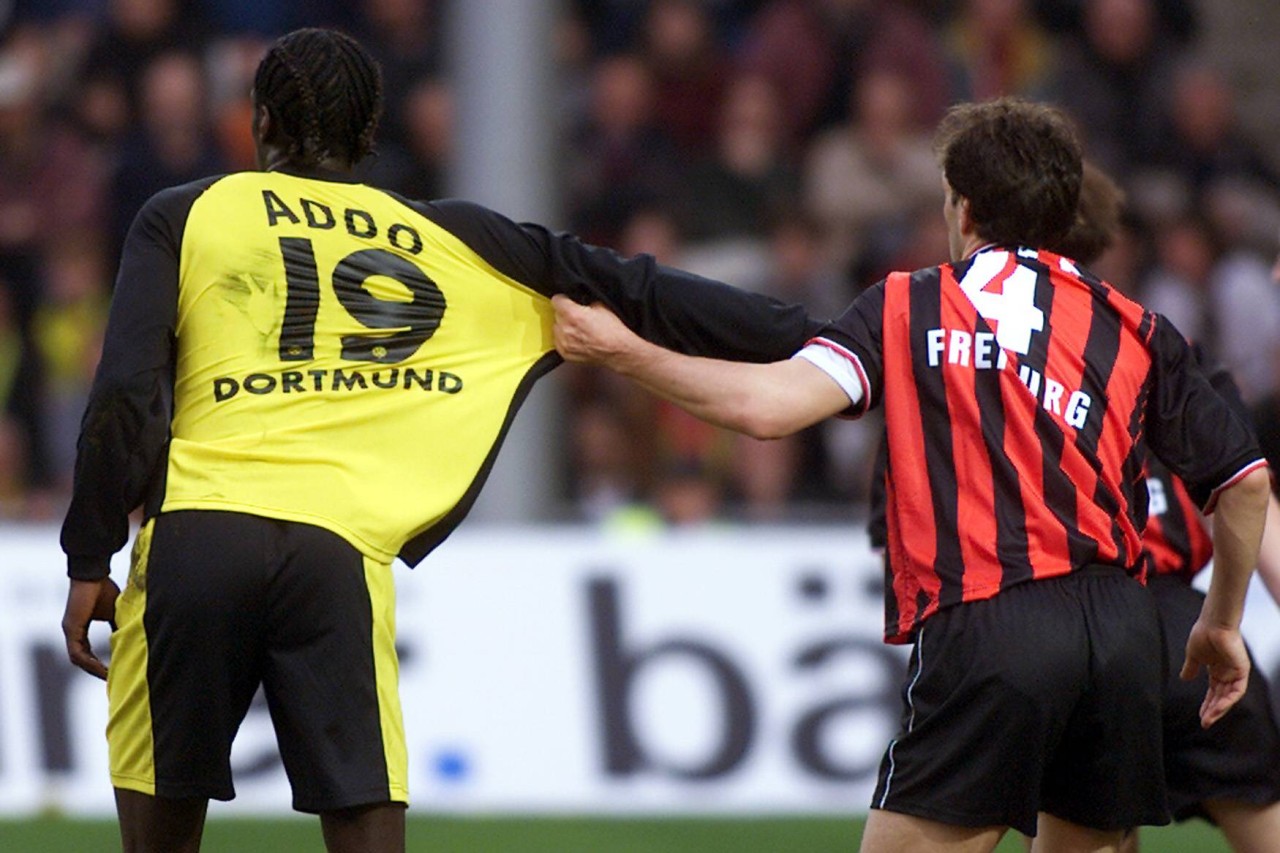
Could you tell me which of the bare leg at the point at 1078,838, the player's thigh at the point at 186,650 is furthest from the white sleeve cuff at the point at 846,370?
the player's thigh at the point at 186,650

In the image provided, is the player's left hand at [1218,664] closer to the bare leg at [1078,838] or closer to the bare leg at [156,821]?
the bare leg at [1078,838]

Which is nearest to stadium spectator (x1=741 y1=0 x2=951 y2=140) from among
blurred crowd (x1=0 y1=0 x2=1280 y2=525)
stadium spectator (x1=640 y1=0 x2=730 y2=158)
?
blurred crowd (x1=0 y1=0 x2=1280 y2=525)

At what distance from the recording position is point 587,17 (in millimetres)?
10758

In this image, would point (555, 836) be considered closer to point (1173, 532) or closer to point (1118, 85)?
point (1173, 532)

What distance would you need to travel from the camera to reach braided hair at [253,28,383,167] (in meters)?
3.69

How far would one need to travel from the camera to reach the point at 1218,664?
397 centimetres

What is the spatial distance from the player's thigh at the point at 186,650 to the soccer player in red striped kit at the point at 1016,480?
93 cm

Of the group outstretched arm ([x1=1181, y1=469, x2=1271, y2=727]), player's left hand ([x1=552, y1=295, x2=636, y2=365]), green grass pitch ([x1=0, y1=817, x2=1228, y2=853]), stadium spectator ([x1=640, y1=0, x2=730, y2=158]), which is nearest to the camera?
outstretched arm ([x1=1181, y1=469, x2=1271, y2=727])

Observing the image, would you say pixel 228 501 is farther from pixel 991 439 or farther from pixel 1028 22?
pixel 1028 22

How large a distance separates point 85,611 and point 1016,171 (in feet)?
6.25

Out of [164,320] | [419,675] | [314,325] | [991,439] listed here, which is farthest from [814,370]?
[419,675]

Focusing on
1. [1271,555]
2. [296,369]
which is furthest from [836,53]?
[296,369]

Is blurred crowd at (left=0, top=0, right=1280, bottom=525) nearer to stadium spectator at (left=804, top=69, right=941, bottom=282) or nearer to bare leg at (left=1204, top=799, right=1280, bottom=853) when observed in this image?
stadium spectator at (left=804, top=69, right=941, bottom=282)

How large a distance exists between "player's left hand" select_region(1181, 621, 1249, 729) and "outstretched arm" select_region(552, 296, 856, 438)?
0.89 m
